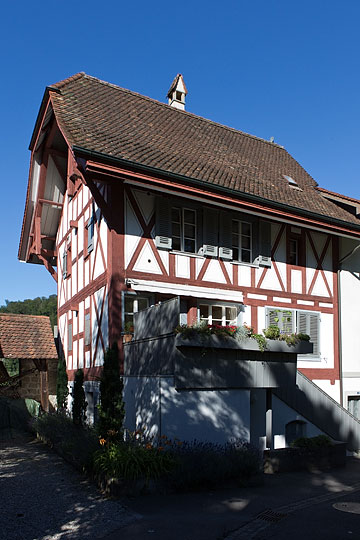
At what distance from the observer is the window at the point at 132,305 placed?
14078 mm

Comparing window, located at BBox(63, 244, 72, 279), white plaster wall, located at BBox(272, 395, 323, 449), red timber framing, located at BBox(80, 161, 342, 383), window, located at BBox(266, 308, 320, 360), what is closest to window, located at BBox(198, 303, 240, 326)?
red timber framing, located at BBox(80, 161, 342, 383)

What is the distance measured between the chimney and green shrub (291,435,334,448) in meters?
14.5

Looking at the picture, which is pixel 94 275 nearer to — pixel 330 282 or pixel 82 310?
pixel 82 310

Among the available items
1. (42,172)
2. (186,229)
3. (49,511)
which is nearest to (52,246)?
(42,172)

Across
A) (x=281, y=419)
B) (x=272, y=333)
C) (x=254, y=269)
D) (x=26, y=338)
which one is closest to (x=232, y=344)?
(x=272, y=333)

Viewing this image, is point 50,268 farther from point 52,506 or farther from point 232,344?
point 52,506

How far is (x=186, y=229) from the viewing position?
15258mm

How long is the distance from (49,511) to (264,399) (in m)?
6.63

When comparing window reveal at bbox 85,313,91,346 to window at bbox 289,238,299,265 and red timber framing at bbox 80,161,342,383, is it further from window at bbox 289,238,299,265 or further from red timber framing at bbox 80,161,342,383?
window at bbox 289,238,299,265

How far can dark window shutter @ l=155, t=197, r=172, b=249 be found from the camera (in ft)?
47.3

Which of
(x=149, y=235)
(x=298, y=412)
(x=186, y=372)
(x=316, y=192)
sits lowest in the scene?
(x=298, y=412)

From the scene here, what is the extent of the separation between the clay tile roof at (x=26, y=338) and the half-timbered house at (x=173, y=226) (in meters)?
0.71

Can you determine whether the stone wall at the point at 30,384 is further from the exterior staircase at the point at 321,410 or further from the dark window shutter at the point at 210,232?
the exterior staircase at the point at 321,410

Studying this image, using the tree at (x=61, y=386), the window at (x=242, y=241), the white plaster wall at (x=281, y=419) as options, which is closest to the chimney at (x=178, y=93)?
the window at (x=242, y=241)
